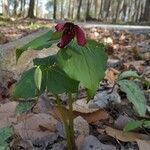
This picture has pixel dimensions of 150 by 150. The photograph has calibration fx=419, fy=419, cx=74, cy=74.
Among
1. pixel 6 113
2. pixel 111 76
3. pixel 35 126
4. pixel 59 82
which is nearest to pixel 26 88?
pixel 59 82

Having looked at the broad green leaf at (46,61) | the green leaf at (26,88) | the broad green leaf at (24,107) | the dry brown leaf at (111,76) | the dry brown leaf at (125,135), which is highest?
the broad green leaf at (46,61)

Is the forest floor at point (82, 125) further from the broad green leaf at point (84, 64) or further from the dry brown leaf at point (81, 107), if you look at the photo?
the broad green leaf at point (84, 64)

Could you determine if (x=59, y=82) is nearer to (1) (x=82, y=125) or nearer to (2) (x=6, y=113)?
(1) (x=82, y=125)

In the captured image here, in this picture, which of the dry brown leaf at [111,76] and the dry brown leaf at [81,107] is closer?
the dry brown leaf at [81,107]

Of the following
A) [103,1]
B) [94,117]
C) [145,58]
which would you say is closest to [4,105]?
[94,117]

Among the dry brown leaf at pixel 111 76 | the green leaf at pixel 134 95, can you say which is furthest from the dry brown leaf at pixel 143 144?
the dry brown leaf at pixel 111 76

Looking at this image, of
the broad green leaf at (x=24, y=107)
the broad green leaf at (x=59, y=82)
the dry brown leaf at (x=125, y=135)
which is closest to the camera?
the broad green leaf at (x=59, y=82)

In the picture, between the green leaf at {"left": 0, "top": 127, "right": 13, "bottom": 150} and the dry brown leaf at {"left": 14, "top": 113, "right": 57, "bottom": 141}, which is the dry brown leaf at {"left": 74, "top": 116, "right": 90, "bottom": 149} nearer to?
the dry brown leaf at {"left": 14, "top": 113, "right": 57, "bottom": 141}

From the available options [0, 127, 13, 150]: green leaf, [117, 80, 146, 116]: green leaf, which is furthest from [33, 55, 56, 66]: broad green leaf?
[117, 80, 146, 116]: green leaf
